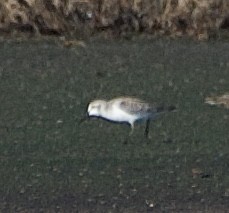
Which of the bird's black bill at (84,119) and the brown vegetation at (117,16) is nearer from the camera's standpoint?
the bird's black bill at (84,119)

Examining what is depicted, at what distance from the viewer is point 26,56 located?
13.5 meters

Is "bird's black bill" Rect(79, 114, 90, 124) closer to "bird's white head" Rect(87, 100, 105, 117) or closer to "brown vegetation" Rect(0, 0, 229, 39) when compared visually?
"bird's white head" Rect(87, 100, 105, 117)

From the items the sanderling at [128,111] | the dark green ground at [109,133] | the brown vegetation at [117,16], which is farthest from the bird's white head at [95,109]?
the brown vegetation at [117,16]

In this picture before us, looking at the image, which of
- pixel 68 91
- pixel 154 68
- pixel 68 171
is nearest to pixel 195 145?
pixel 68 171

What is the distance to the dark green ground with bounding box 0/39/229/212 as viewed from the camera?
7.97 m

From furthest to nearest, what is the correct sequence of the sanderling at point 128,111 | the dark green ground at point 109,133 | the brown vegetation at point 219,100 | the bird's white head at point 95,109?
the brown vegetation at point 219,100
the bird's white head at point 95,109
the sanderling at point 128,111
the dark green ground at point 109,133

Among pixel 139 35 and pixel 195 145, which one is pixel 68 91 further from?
pixel 139 35

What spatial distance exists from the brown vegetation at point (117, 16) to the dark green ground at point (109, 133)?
2.57 ft

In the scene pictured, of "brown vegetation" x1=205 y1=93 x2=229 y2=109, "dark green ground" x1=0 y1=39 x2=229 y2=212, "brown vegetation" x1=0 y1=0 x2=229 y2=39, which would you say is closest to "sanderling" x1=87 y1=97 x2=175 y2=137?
"dark green ground" x1=0 y1=39 x2=229 y2=212

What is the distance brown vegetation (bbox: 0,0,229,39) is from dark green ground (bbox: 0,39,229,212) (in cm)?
78

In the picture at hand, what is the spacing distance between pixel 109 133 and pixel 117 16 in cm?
594

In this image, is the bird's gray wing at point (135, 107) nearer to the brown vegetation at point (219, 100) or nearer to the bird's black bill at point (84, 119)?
the bird's black bill at point (84, 119)

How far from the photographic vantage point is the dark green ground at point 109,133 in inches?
314

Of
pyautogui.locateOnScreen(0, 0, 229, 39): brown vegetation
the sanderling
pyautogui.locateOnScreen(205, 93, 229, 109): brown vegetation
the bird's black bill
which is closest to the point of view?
the sanderling
